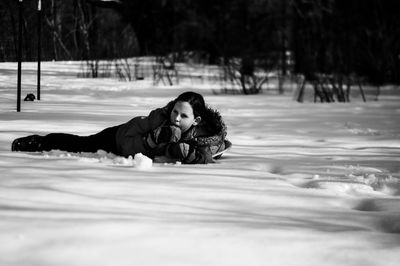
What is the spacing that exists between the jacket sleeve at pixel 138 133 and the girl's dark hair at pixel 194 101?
0.14m

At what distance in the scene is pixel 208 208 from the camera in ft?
5.44

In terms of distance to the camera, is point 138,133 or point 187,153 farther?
point 138,133

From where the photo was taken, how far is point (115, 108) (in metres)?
5.80

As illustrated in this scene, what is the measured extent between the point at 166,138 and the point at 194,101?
0.98ft

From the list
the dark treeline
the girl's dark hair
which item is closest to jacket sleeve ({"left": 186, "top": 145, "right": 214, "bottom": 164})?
the girl's dark hair

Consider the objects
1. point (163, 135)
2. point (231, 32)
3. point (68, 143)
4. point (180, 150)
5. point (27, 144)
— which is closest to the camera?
point (180, 150)

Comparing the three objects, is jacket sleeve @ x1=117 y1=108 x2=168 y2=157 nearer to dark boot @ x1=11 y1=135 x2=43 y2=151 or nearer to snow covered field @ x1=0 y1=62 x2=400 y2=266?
snow covered field @ x1=0 y1=62 x2=400 y2=266

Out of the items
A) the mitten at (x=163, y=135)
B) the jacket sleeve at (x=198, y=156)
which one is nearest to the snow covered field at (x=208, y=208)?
the jacket sleeve at (x=198, y=156)

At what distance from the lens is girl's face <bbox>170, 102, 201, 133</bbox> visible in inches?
107

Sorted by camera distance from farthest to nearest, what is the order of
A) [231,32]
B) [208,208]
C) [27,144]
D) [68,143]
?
[231,32] < [68,143] < [27,144] < [208,208]

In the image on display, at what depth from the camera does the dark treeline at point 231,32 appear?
22.2ft

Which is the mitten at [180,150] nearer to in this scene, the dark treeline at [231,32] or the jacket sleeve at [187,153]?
the jacket sleeve at [187,153]

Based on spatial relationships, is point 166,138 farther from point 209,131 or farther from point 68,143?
point 68,143

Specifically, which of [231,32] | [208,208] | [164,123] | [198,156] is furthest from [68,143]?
[231,32]
